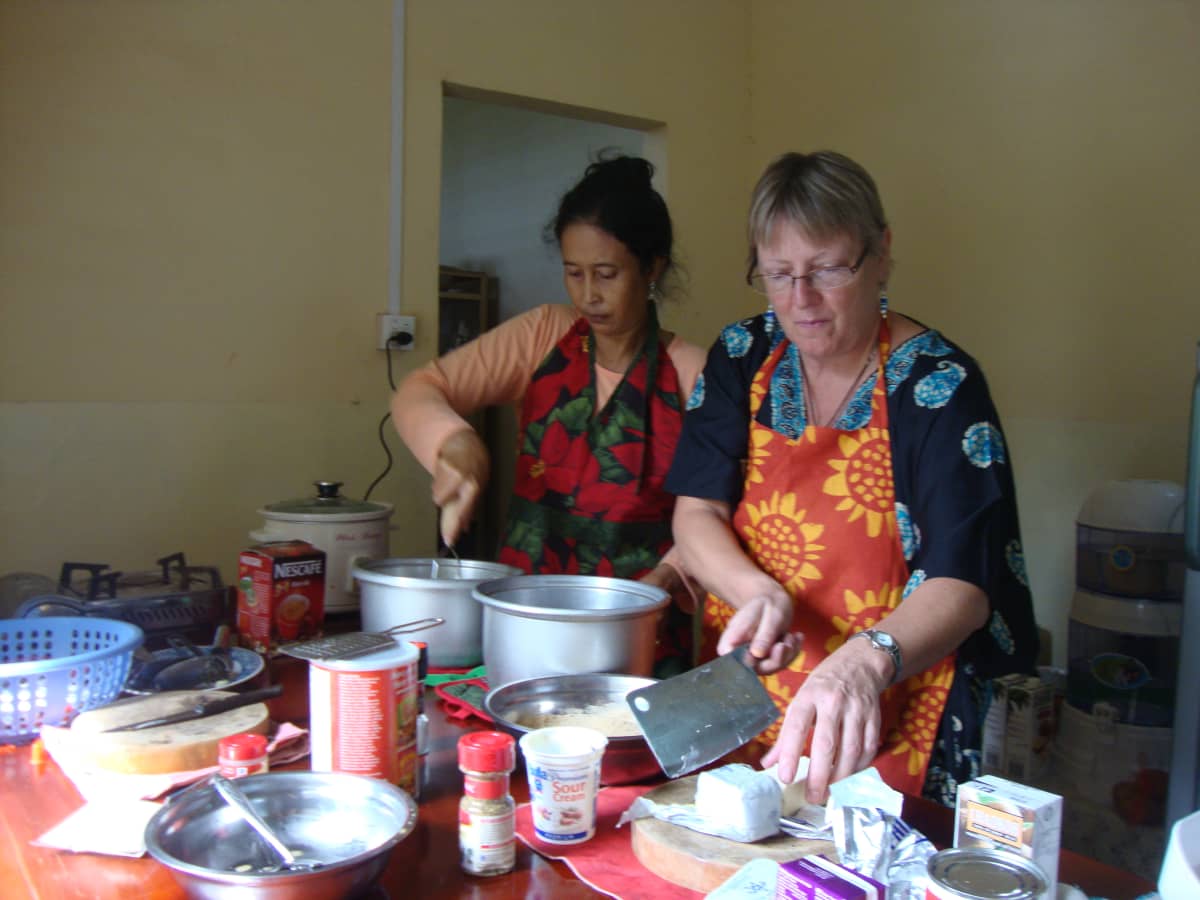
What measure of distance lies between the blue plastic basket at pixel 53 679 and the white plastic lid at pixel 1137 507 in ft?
6.03

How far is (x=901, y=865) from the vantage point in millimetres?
815

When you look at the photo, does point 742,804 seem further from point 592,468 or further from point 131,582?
point 131,582

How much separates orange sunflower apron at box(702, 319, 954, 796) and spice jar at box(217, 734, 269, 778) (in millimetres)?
708

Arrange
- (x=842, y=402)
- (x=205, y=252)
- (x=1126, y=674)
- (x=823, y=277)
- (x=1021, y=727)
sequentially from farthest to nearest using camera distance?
(x=205, y=252), (x=1021, y=727), (x=1126, y=674), (x=842, y=402), (x=823, y=277)

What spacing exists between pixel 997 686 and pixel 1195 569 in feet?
1.92

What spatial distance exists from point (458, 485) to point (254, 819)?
29.4 inches

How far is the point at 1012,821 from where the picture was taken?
79 cm

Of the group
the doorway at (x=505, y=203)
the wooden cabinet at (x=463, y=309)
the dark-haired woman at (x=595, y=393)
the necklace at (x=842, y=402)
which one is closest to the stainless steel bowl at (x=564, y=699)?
the necklace at (x=842, y=402)

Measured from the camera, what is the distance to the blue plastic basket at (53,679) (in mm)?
1179

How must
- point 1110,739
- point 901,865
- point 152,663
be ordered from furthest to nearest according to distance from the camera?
1. point 1110,739
2. point 152,663
3. point 901,865

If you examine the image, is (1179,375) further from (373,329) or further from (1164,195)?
(373,329)

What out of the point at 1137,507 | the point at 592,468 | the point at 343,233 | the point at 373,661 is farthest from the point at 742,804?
the point at 343,233

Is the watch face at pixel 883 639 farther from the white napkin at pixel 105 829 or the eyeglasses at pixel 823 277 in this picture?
the white napkin at pixel 105 829

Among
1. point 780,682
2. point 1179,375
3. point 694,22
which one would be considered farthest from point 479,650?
point 694,22
